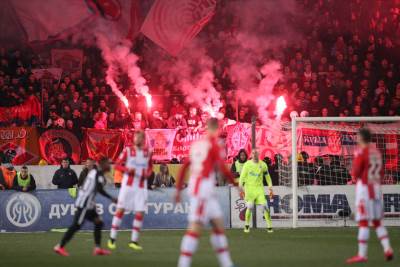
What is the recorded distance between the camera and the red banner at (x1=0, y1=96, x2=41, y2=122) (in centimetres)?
2156

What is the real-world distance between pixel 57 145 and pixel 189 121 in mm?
3369

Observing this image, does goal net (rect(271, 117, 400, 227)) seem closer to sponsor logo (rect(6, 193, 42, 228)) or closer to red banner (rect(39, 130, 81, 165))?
red banner (rect(39, 130, 81, 165))

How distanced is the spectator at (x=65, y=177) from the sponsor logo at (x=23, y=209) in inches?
26.3

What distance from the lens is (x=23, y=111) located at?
21766 millimetres

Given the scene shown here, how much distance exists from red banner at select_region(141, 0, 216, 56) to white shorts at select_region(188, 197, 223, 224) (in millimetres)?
14529

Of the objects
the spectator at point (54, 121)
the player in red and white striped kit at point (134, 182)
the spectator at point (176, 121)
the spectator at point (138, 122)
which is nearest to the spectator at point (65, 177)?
the spectator at point (54, 121)

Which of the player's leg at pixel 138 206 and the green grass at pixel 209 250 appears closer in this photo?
the green grass at pixel 209 250

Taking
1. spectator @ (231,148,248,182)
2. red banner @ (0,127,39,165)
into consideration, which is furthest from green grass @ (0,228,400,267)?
red banner @ (0,127,39,165)

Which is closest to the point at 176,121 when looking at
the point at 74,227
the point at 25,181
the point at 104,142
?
the point at 104,142

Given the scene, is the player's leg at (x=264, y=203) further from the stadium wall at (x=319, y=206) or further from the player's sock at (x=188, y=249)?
the player's sock at (x=188, y=249)

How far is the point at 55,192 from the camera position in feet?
64.3

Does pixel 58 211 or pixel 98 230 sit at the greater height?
pixel 58 211

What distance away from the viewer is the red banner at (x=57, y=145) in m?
20.9

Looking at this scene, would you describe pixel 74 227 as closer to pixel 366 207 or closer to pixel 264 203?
pixel 366 207
